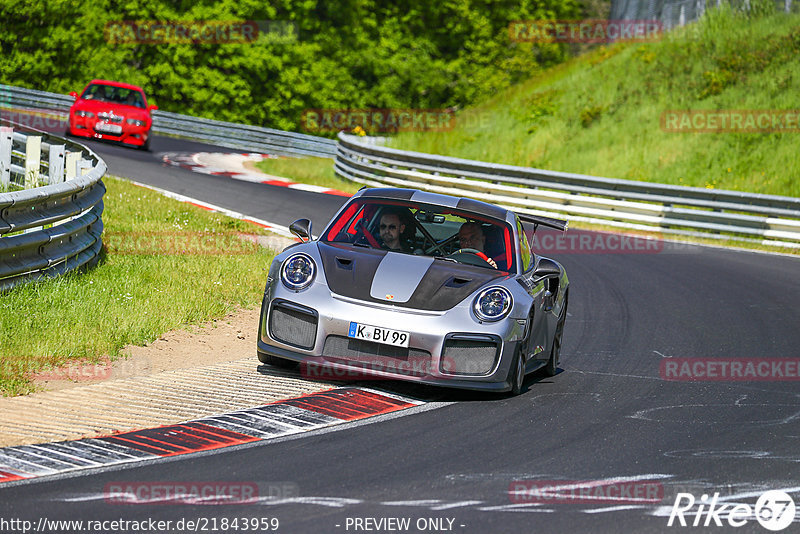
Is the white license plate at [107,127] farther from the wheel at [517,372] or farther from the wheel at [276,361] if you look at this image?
the wheel at [517,372]

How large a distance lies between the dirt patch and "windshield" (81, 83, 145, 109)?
57.3ft

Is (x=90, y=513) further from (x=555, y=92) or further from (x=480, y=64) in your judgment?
(x=480, y=64)

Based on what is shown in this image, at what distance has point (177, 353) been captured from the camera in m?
8.49

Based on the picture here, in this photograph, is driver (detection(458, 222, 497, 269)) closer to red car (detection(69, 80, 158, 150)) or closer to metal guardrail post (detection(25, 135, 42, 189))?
metal guardrail post (detection(25, 135, 42, 189))

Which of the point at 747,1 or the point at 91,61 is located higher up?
the point at 747,1

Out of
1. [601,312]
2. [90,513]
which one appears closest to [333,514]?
[90,513]

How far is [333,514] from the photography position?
15.4 feet

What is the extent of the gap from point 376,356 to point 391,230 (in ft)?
4.76

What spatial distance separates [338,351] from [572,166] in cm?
2213

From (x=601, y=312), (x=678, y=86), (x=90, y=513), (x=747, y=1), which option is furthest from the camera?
(x=747, y=1)

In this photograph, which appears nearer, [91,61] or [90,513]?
[90,513]

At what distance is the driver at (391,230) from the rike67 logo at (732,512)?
3371 millimetres

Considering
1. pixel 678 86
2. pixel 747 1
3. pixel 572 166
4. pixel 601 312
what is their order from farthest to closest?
pixel 747 1 → pixel 678 86 → pixel 572 166 → pixel 601 312

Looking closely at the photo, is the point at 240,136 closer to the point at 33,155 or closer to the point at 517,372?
the point at 33,155
